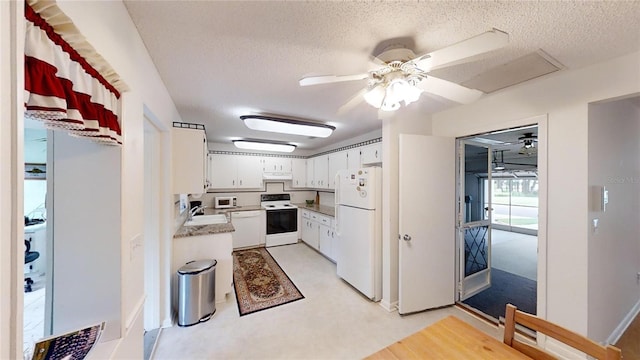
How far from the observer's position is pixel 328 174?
4.62 metres

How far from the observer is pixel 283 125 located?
2848 millimetres

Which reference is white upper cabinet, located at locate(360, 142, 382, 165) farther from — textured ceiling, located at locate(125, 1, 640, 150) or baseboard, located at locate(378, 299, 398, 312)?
baseboard, located at locate(378, 299, 398, 312)

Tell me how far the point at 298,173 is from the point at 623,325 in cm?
500

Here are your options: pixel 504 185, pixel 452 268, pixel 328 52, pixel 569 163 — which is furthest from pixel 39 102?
pixel 504 185

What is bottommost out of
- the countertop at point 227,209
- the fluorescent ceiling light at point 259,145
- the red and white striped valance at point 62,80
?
the countertop at point 227,209

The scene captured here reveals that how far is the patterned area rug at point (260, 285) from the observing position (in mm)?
2650

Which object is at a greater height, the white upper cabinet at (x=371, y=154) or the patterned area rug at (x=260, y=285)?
the white upper cabinet at (x=371, y=154)

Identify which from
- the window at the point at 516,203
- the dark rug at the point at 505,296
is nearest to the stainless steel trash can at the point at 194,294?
the dark rug at the point at 505,296

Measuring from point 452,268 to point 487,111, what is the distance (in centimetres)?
176

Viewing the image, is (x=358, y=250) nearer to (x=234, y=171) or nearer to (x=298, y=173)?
(x=298, y=173)

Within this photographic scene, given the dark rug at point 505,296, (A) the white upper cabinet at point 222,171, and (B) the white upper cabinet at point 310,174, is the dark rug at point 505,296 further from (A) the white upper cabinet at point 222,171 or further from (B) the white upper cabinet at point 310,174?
(A) the white upper cabinet at point 222,171

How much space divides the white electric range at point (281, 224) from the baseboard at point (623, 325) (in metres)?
4.35

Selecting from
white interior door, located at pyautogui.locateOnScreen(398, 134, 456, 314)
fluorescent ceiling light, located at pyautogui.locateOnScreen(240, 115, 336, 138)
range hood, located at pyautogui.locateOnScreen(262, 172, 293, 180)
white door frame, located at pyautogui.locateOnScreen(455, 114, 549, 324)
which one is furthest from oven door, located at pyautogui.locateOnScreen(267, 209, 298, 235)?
white door frame, located at pyautogui.locateOnScreen(455, 114, 549, 324)

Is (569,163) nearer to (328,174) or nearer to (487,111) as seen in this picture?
(487,111)
